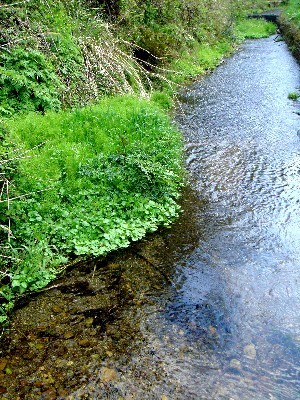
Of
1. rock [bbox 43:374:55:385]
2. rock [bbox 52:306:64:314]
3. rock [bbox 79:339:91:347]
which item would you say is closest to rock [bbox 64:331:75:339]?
rock [bbox 79:339:91:347]

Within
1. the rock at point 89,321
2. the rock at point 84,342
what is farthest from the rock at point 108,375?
the rock at point 89,321

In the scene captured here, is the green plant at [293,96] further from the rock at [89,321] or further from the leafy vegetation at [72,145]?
the rock at [89,321]

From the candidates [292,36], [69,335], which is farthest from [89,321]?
[292,36]

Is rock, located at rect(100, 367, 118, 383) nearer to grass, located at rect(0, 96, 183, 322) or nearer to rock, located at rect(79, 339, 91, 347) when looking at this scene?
rock, located at rect(79, 339, 91, 347)

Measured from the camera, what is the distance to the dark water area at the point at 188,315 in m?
4.00

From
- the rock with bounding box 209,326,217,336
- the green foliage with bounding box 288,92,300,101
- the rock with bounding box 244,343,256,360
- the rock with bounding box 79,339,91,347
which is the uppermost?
the green foliage with bounding box 288,92,300,101

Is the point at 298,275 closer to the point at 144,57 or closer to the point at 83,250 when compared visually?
the point at 83,250

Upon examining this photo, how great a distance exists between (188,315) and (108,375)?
123 centimetres

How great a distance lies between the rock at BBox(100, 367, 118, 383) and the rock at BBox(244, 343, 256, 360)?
4.65ft

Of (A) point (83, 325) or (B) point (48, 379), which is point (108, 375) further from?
(A) point (83, 325)

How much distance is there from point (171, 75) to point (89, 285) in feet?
36.3

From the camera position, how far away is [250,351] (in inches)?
170

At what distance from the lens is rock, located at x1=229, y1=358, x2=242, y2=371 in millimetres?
4148

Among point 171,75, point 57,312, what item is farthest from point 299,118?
point 57,312
